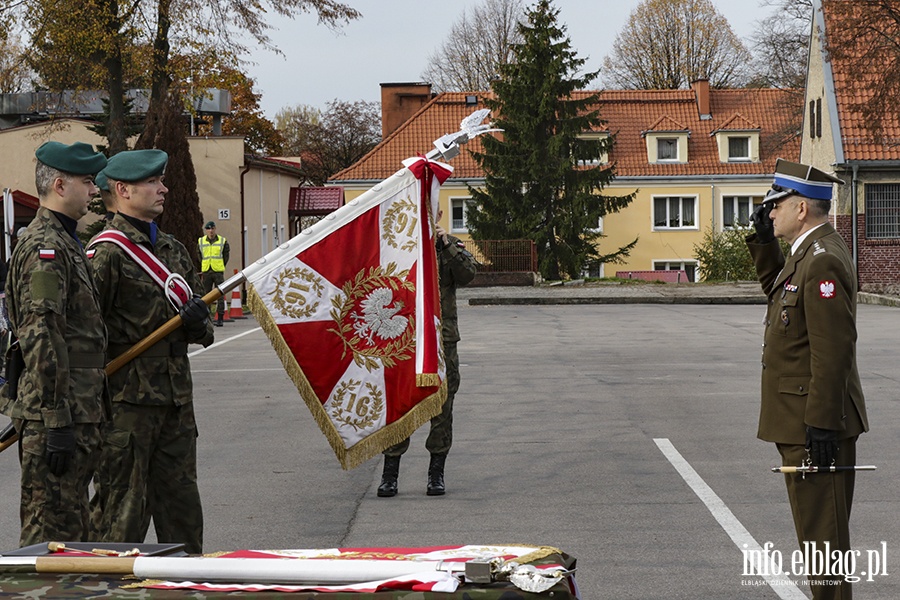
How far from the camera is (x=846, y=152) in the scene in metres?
43.7

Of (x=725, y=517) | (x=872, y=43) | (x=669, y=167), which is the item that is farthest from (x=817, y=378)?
(x=669, y=167)

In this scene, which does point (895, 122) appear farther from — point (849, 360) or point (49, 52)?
point (849, 360)

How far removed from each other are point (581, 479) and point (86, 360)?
4.58 m

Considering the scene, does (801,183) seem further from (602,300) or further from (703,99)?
(703,99)

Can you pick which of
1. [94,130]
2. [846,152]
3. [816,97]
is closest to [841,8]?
[846,152]

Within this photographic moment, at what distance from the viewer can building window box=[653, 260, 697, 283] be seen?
60031 mm

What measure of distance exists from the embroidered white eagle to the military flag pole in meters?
0.41

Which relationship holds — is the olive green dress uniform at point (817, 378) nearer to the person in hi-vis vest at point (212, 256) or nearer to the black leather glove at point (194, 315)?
the black leather glove at point (194, 315)

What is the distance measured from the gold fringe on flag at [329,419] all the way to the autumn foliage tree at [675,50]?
207 ft

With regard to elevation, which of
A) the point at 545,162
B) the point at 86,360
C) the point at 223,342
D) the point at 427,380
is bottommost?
the point at 223,342

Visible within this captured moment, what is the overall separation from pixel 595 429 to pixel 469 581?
857 centimetres

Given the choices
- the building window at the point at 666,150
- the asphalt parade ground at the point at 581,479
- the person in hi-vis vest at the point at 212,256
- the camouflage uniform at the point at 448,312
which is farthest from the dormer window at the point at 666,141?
the camouflage uniform at the point at 448,312

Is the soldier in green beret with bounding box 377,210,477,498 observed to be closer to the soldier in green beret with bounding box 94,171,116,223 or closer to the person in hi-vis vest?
the soldier in green beret with bounding box 94,171,116,223

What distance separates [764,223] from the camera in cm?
544
